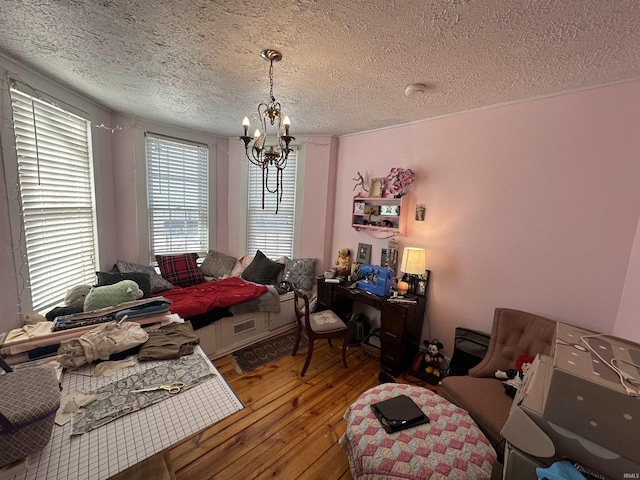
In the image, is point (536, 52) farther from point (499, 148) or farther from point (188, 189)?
point (188, 189)

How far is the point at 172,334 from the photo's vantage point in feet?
4.93

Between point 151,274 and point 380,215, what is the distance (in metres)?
2.68

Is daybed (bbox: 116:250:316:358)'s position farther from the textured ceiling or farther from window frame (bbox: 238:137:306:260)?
the textured ceiling

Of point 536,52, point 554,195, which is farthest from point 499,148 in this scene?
point 536,52

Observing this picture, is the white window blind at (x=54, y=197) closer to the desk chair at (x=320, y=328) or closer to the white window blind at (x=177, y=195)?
the white window blind at (x=177, y=195)

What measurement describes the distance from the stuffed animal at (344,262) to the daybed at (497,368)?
1.63 metres

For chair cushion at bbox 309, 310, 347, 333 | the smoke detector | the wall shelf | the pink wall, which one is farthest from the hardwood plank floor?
the smoke detector

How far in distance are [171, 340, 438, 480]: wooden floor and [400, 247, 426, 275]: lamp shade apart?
3.51ft

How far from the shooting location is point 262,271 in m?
3.36

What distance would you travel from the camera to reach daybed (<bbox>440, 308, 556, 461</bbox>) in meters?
1.53

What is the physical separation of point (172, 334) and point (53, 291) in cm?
151

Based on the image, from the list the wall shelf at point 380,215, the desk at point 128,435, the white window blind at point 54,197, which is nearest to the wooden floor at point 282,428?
the desk at point 128,435

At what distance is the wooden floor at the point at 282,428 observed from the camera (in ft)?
5.12

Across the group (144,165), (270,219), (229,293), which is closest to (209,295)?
(229,293)
